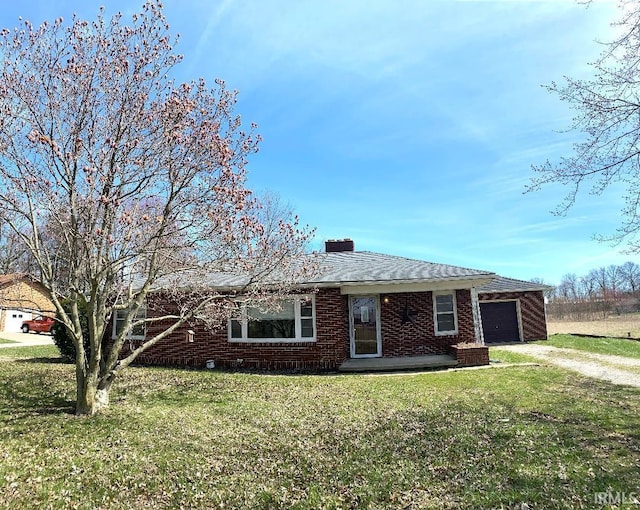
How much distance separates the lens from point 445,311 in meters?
14.3

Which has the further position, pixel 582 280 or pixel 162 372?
pixel 582 280

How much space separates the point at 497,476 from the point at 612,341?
731 inches

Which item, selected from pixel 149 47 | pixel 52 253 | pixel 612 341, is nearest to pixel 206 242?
pixel 52 253

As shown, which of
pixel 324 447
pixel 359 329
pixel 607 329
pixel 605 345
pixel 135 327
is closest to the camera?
pixel 324 447

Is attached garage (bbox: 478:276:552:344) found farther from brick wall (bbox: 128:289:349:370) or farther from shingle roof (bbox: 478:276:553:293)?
brick wall (bbox: 128:289:349:370)

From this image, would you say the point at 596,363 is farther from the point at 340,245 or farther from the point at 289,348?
the point at 340,245

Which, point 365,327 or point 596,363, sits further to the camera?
point 365,327

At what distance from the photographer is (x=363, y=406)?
8.23m

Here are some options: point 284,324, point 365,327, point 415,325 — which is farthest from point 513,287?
point 284,324

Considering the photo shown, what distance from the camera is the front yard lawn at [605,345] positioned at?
1588 centimetres

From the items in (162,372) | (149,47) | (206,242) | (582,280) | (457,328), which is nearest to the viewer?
(149,47)

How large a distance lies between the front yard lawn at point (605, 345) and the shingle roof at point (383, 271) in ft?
22.4

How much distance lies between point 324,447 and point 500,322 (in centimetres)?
1943

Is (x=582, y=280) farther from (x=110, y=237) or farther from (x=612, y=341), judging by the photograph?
(x=110, y=237)
